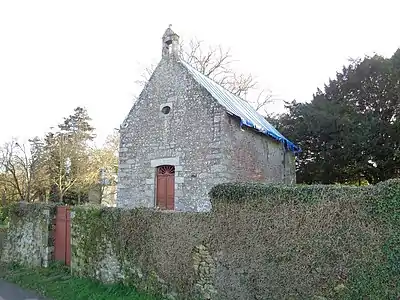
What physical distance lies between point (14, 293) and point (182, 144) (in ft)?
21.9

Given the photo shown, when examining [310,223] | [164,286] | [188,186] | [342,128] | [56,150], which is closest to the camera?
[310,223]

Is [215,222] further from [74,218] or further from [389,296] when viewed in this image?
[74,218]

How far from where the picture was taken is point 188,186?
12.0 meters

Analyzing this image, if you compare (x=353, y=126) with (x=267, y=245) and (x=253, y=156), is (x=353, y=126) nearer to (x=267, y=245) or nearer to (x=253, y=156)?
(x=253, y=156)

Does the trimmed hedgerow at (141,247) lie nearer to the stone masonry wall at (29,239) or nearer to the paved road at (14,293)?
the paved road at (14,293)

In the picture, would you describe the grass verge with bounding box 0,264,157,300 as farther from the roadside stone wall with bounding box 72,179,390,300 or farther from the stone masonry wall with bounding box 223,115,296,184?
the stone masonry wall with bounding box 223,115,296,184

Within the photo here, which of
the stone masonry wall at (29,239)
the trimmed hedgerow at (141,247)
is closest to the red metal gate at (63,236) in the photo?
the stone masonry wall at (29,239)

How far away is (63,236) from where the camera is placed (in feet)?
34.3

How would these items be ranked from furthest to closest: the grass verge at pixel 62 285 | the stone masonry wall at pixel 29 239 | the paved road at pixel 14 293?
the stone masonry wall at pixel 29 239 → the paved road at pixel 14 293 → the grass verge at pixel 62 285

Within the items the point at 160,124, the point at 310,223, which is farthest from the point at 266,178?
the point at 310,223

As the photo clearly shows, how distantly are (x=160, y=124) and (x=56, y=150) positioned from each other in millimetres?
13995

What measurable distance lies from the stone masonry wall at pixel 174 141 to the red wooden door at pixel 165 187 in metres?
0.23

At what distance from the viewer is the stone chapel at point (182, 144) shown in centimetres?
1170

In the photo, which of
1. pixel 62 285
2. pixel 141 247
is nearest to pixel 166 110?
pixel 141 247
